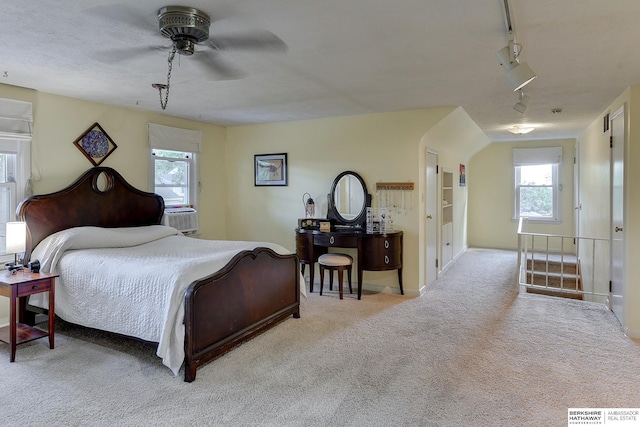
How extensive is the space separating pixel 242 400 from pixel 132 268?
4.14 ft

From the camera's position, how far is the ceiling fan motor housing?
2.00m

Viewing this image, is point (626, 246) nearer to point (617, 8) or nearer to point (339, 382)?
point (617, 8)

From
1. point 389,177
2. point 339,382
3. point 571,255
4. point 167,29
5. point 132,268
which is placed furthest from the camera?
point 571,255

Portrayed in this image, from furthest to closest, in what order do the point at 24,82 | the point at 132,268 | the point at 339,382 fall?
the point at 24,82 < the point at 132,268 < the point at 339,382

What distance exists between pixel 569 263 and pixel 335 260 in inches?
177

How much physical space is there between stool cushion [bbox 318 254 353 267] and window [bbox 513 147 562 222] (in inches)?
190

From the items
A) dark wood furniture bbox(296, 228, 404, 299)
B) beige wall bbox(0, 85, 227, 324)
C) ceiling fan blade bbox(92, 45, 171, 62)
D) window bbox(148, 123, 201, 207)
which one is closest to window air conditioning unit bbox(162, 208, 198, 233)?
window bbox(148, 123, 201, 207)

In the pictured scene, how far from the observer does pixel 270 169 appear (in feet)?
18.0

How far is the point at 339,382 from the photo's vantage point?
8.38ft

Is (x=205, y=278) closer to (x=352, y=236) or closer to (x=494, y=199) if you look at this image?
(x=352, y=236)

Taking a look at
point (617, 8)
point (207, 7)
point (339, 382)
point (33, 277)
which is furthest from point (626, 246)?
point (33, 277)

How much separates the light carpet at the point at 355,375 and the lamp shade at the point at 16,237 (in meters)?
0.78

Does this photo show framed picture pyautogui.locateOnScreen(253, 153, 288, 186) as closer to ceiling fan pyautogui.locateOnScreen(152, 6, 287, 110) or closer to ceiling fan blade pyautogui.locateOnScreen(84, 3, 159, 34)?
ceiling fan pyautogui.locateOnScreen(152, 6, 287, 110)

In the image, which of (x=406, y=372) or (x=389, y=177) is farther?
(x=389, y=177)
